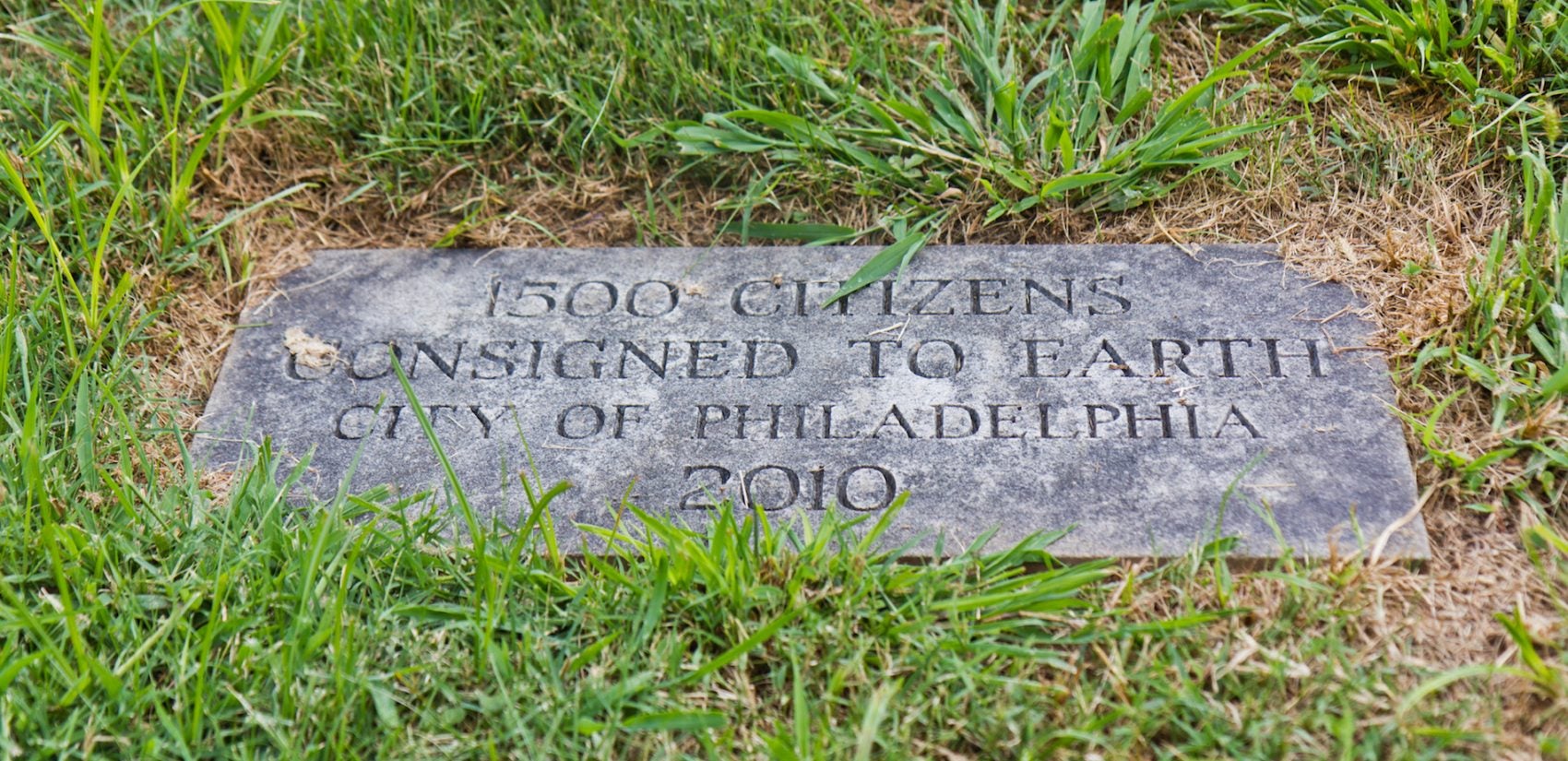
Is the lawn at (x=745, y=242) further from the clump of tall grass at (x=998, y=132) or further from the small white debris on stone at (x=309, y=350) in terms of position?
the small white debris on stone at (x=309, y=350)

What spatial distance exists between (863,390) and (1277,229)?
882 mm

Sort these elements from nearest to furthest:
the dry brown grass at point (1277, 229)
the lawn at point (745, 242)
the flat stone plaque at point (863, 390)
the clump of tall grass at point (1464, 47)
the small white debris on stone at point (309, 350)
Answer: the lawn at point (745, 242)
the dry brown grass at point (1277, 229)
the flat stone plaque at point (863, 390)
the small white debris on stone at point (309, 350)
the clump of tall grass at point (1464, 47)

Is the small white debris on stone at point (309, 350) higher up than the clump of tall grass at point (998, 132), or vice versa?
the clump of tall grass at point (998, 132)

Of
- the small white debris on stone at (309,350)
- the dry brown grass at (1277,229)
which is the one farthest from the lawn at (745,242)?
the small white debris on stone at (309,350)

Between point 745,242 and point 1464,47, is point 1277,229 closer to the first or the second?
point 1464,47

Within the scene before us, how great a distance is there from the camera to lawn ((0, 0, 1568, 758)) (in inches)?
64.2

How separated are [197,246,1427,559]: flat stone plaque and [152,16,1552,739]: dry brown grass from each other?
8 cm

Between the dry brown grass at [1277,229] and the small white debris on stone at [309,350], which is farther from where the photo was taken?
the small white debris on stone at [309,350]

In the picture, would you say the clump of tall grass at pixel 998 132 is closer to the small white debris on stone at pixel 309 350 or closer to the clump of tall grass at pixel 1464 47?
the clump of tall grass at pixel 1464 47

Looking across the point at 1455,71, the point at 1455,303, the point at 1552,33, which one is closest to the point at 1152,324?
the point at 1455,303

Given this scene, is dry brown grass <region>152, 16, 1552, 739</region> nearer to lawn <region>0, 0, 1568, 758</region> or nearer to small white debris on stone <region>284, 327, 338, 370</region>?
lawn <region>0, 0, 1568, 758</region>

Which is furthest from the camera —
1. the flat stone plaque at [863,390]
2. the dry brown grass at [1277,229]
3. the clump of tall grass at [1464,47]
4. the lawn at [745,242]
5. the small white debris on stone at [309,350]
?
the clump of tall grass at [1464,47]

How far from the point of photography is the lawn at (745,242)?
5.35 feet

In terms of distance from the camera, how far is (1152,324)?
2.18 meters
